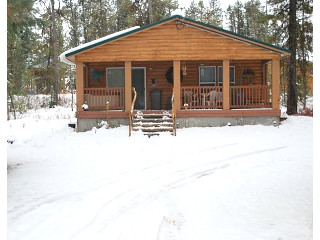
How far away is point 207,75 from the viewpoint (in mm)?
17297

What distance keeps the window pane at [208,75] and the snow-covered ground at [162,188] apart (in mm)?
5701

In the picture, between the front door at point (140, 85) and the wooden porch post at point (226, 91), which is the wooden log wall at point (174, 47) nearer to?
the wooden porch post at point (226, 91)

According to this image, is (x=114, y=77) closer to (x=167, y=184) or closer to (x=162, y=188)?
(x=167, y=184)

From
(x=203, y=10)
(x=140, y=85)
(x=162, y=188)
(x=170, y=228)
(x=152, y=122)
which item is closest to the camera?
(x=170, y=228)

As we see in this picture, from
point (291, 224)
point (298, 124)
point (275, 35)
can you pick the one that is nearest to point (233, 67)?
point (275, 35)

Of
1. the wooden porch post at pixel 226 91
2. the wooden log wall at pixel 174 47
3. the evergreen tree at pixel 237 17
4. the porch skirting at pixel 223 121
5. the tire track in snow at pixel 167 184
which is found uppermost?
the evergreen tree at pixel 237 17

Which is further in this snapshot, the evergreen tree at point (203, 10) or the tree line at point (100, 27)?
the evergreen tree at point (203, 10)

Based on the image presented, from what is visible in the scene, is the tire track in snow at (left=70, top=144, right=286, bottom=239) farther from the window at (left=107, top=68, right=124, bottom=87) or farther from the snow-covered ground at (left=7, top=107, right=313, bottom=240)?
the window at (left=107, top=68, right=124, bottom=87)

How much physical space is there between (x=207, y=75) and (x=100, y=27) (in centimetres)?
2535

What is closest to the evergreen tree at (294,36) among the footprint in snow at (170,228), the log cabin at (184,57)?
the log cabin at (184,57)

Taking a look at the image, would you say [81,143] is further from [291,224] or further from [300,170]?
[291,224]

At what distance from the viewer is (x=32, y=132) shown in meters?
14.8

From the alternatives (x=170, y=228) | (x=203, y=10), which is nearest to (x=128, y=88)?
(x=170, y=228)

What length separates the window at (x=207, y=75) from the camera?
679 inches
